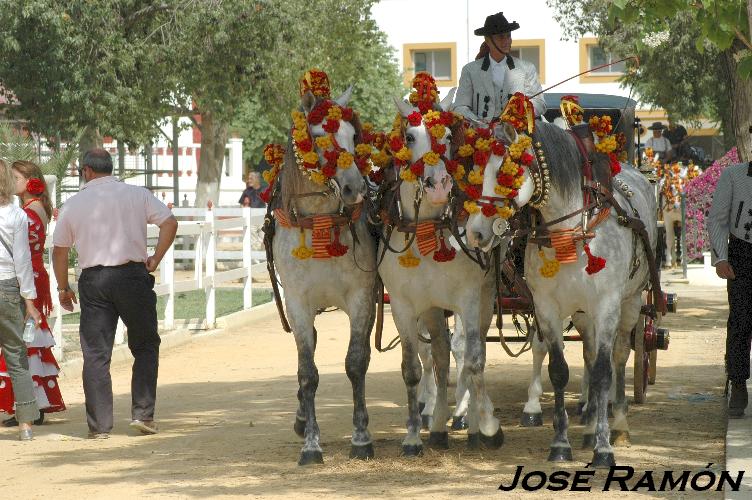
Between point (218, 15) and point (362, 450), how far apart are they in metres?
15.2

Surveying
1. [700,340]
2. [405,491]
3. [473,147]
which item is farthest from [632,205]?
[700,340]

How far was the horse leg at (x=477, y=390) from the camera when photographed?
862cm

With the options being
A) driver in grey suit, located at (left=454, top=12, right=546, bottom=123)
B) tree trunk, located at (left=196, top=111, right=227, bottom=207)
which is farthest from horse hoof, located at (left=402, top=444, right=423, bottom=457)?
tree trunk, located at (left=196, top=111, right=227, bottom=207)

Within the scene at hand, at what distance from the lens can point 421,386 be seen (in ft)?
34.5

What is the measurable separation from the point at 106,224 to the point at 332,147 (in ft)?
7.56

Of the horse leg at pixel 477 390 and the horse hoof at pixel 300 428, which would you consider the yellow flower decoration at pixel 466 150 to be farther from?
the horse hoof at pixel 300 428

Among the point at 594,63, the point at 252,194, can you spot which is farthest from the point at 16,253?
the point at 594,63

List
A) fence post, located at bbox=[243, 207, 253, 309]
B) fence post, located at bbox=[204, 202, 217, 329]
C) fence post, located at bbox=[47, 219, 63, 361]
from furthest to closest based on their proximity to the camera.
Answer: fence post, located at bbox=[243, 207, 253, 309] < fence post, located at bbox=[204, 202, 217, 329] < fence post, located at bbox=[47, 219, 63, 361]

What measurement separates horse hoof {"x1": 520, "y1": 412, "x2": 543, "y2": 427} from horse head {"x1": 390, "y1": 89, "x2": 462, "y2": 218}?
7.58 ft

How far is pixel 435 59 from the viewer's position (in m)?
54.2

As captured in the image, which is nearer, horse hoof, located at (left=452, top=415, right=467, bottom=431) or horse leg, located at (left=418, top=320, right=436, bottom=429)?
horse hoof, located at (left=452, top=415, right=467, bottom=431)

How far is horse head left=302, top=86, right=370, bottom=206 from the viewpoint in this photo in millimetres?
→ 8422

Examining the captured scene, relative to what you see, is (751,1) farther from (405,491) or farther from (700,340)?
(700,340)

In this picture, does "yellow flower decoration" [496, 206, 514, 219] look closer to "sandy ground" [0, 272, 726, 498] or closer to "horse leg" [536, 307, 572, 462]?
"horse leg" [536, 307, 572, 462]
